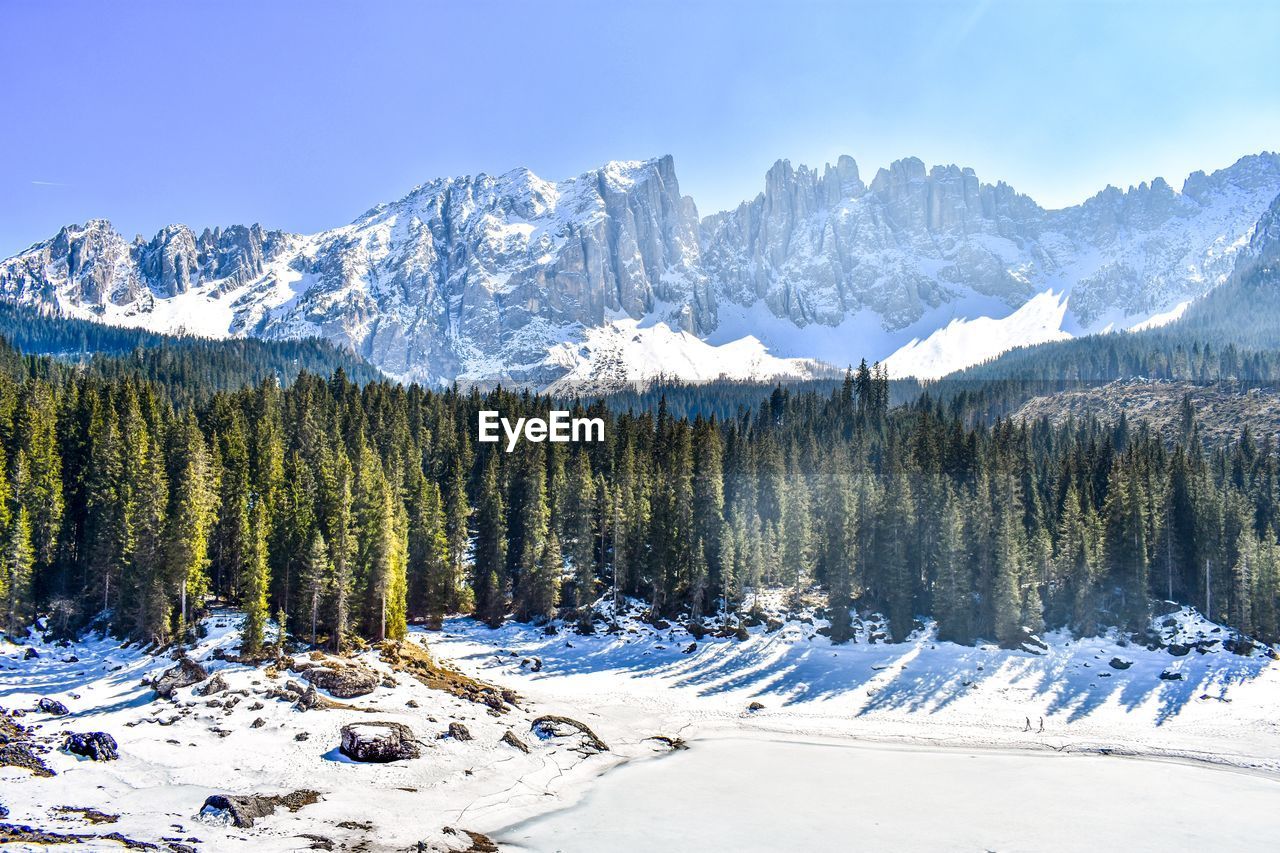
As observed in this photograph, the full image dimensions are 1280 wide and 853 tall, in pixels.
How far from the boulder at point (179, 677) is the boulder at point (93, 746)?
7.46 meters

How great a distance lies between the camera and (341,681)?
167 ft

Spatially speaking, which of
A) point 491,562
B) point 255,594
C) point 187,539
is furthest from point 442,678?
point 491,562

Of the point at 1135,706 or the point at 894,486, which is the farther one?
the point at 894,486

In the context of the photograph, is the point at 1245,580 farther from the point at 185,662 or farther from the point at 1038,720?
the point at 185,662

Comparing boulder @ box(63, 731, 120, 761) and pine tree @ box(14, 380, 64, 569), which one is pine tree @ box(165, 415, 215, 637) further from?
boulder @ box(63, 731, 120, 761)

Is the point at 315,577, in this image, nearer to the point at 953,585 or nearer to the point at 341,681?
the point at 341,681

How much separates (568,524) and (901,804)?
52.8 meters

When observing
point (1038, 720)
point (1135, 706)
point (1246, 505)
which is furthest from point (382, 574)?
point (1246, 505)

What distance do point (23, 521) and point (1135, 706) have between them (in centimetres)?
8098

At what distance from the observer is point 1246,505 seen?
89750mm

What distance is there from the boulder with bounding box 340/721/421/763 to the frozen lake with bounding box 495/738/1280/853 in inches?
368

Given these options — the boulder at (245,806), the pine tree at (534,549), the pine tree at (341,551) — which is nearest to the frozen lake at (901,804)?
the boulder at (245,806)

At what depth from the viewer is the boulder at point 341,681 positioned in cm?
5053

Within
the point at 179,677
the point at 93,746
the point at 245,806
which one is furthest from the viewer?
the point at 179,677
